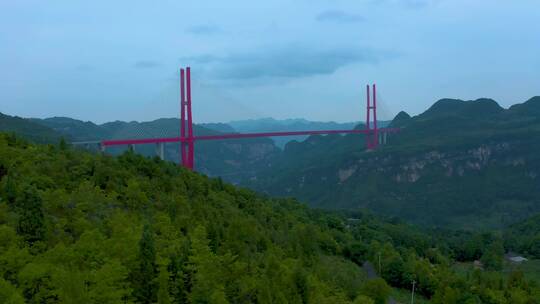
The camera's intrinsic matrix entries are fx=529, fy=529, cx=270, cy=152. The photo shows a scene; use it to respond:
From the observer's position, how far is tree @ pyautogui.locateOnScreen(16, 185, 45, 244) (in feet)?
46.3

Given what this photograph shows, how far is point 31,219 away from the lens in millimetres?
14156

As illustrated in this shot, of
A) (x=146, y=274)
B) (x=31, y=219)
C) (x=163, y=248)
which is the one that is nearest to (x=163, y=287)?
(x=146, y=274)

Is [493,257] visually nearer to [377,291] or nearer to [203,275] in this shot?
[377,291]

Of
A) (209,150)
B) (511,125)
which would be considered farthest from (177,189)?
(209,150)

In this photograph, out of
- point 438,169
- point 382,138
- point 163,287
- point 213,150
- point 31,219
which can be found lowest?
point 438,169

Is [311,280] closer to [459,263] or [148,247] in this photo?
[148,247]

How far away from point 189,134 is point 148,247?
32.0 meters

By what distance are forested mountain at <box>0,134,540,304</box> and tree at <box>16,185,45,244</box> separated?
0.03 meters

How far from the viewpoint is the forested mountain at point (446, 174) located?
78312 millimetres

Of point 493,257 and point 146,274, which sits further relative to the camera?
point 493,257

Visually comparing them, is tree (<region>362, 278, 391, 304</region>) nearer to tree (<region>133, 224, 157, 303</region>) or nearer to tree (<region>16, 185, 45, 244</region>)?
tree (<region>133, 224, 157, 303</region>)

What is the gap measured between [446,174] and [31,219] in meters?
86.6

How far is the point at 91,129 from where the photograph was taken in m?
118

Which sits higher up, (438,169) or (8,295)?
(8,295)
